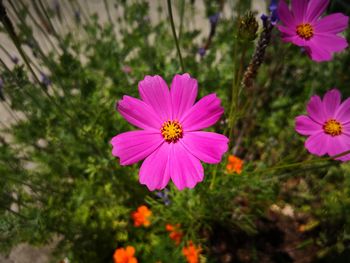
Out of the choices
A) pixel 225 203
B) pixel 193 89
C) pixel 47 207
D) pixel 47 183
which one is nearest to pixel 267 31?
pixel 193 89

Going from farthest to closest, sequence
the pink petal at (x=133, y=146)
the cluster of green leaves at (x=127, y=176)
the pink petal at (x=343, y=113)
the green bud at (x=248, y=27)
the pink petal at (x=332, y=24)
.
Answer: the cluster of green leaves at (x=127, y=176), the pink petal at (x=343, y=113), the pink petal at (x=332, y=24), the pink petal at (x=133, y=146), the green bud at (x=248, y=27)

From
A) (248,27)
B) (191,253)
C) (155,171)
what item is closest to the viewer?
(248,27)

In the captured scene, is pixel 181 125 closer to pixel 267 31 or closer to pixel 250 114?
pixel 267 31

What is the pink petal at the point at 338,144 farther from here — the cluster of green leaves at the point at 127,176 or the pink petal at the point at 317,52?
the pink petal at the point at 317,52

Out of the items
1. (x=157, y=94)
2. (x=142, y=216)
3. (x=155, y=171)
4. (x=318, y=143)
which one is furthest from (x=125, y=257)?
(x=318, y=143)

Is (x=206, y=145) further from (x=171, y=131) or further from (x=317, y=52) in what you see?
(x=317, y=52)

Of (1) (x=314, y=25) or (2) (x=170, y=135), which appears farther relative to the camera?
(1) (x=314, y=25)

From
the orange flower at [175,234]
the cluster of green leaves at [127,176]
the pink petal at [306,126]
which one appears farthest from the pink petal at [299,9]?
the orange flower at [175,234]
